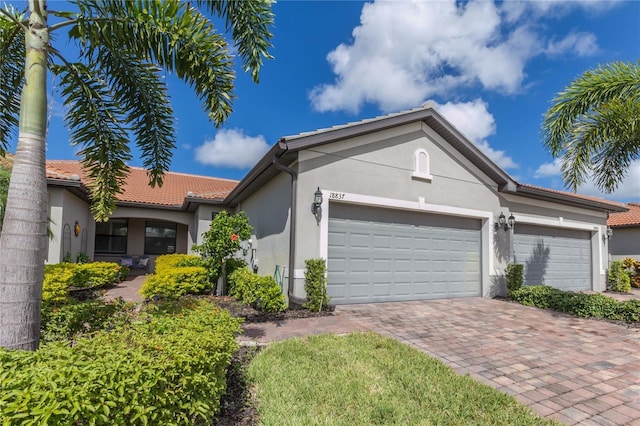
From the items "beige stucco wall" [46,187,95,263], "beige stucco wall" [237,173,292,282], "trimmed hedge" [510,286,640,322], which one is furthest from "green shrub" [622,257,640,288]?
"beige stucco wall" [46,187,95,263]

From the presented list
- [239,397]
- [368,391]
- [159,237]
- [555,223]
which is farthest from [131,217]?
[555,223]

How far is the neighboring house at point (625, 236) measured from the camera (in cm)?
1711

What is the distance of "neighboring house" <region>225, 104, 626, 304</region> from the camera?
7809 mm

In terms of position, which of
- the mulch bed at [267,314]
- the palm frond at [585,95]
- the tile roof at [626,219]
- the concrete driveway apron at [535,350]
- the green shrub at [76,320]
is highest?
the palm frond at [585,95]

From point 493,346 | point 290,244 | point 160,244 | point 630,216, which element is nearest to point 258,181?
point 290,244

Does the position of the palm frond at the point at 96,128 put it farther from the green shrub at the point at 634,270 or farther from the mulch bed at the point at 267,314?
the green shrub at the point at 634,270

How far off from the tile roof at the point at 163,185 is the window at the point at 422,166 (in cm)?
901

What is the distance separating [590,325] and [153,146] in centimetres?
957

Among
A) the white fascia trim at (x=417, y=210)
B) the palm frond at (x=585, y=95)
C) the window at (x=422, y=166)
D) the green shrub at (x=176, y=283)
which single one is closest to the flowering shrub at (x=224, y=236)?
the green shrub at (x=176, y=283)

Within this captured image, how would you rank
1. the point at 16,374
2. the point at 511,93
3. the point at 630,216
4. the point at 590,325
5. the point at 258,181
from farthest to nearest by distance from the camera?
the point at 630,216 → the point at 511,93 → the point at 258,181 → the point at 590,325 → the point at 16,374

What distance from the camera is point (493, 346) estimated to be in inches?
212

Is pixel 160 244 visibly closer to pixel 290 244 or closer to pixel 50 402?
pixel 290 244

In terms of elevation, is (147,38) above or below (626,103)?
→ below

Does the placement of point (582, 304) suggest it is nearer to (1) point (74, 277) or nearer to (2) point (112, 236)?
(1) point (74, 277)
